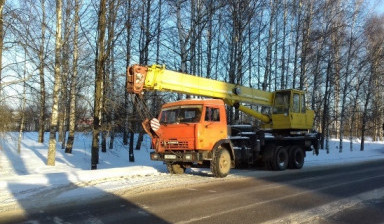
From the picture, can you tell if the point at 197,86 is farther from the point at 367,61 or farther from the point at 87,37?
the point at 367,61

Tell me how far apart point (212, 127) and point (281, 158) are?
558 centimetres

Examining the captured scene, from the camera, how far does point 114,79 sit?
1847cm

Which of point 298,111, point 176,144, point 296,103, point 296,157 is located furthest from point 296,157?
point 176,144

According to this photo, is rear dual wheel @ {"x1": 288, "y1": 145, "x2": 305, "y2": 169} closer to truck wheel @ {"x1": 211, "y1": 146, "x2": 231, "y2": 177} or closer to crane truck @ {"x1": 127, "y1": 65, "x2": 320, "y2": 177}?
crane truck @ {"x1": 127, "y1": 65, "x2": 320, "y2": 177}

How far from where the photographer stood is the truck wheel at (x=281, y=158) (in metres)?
16.8

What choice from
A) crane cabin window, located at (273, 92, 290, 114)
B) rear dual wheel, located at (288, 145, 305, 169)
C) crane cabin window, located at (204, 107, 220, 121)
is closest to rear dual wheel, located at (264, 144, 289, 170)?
rear dual wheel, located at (288, 145, 305, 169)

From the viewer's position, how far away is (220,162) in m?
13.1

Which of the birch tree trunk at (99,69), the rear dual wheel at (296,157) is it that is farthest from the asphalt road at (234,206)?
the birch tree trunk at (99,69)

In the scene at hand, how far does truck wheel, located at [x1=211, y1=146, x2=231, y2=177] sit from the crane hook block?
334 centimetres

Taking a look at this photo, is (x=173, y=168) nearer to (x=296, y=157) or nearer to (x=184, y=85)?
(x=184, y=85)

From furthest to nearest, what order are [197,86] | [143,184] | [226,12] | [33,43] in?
1. [226,12]
2. [197,86]
3. [33,43]
4. [143,184]

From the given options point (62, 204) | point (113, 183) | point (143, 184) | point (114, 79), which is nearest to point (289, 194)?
point (143, 184)

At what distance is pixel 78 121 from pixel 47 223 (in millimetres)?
13886

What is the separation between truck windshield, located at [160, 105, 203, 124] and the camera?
12953mm
